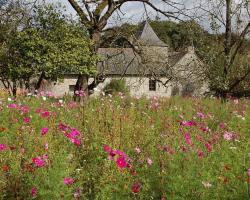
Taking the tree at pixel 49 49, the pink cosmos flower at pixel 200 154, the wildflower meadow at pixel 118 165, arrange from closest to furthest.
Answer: the wildflower meadow at pixel 118 165, the pink cosmos flower at pixel 200 154, the tree at pixel 49 49

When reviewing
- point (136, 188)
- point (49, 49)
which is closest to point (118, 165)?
point (136, 188)

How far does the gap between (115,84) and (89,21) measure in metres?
18.4

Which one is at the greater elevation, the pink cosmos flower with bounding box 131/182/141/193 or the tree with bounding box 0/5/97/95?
the tree with bounding box 0/5/97/95

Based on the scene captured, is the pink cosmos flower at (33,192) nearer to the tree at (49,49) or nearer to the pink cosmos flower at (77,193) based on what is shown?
the pink cosmos flower at (77,193)

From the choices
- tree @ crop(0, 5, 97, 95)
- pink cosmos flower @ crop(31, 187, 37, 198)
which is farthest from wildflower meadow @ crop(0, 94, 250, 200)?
tree @ crop(0, 5, 97, 95)

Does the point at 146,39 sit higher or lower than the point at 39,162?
higher

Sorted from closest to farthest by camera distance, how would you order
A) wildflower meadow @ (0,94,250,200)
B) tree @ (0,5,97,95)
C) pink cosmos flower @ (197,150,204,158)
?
1. wildflower meadow @ (0,94,250,200)
2. pink cosmos flower @ (197,150,204,158)
3. tree @ (0,5,97,95)

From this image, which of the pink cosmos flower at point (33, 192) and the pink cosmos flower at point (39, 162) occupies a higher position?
the pink cosmos flower at point (39, 162)

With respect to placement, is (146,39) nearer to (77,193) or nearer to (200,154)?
(200,154)

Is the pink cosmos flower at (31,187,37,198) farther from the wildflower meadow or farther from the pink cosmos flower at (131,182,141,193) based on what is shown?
the pink cosmos flower at (131,182,141,193)

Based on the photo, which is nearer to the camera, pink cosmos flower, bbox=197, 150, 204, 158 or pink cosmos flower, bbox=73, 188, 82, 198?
pink cosmos flower, bbox=73, 188, 82, 198

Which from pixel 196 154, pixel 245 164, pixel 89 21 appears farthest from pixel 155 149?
pixel 89 21

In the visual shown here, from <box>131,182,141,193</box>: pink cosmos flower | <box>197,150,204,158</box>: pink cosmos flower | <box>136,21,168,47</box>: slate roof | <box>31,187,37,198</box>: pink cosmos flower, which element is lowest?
<box>131,182,141,193</box>: pink cosmos flower

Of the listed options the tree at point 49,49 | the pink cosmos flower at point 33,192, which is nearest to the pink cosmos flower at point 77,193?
the pink cosmos flower at point 33,192
